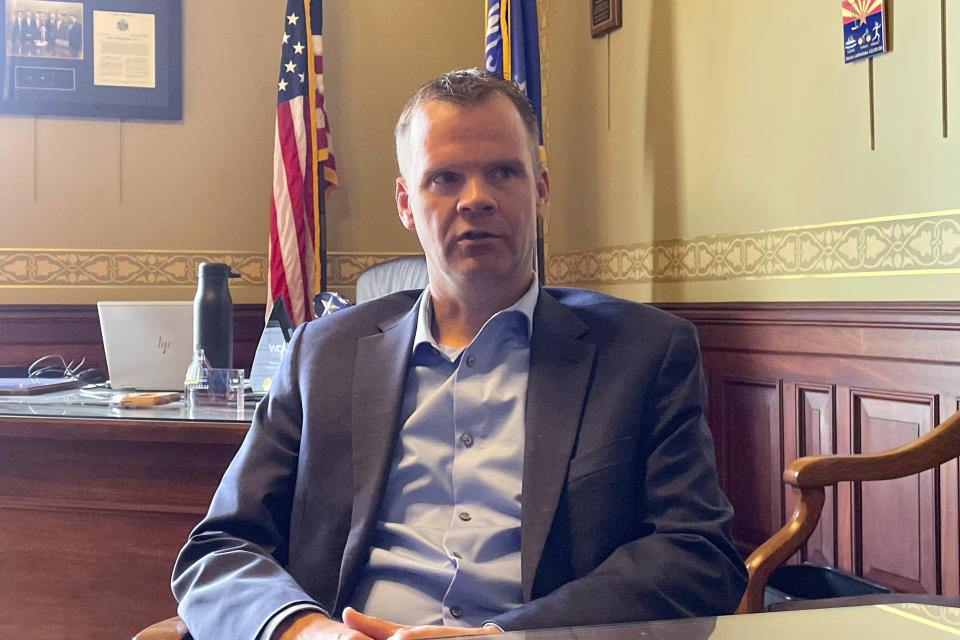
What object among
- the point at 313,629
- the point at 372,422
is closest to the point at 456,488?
the point at 372,422

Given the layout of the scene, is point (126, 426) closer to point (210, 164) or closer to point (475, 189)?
point (475, 189)

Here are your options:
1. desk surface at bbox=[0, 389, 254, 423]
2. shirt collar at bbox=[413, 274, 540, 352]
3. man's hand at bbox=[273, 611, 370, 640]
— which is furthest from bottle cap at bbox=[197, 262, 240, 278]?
man's hand at bbox=[273, 611, 370, 640]

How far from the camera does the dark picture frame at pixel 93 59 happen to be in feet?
13.4

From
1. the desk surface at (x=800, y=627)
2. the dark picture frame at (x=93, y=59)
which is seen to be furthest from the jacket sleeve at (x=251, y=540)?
the dark picture frame at (x=93, y=59)

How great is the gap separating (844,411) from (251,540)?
1799 mm

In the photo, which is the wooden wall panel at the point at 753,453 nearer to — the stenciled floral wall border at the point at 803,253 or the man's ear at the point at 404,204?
the stenciled floral wall border at the point at 803,253

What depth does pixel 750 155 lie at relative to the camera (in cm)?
292

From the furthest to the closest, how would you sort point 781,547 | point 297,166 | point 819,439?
point 297,166
point 819,439
point 781,547

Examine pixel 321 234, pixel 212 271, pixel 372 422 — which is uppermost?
pixel 321 234

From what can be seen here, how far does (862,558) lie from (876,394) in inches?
17.9

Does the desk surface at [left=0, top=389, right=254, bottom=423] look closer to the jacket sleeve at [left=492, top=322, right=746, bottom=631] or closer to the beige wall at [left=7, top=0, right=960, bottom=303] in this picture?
the jacket sleeve at [left=492, top=322, right=746, bottom=631]

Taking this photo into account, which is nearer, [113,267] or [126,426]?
[126,426]

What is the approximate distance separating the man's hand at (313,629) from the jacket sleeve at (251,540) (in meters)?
0.02

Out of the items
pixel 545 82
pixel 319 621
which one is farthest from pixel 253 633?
pixel 545 82
